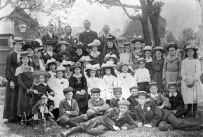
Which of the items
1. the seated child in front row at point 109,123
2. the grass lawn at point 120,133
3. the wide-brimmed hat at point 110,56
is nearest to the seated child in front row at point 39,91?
the grass lawn at point 120,133

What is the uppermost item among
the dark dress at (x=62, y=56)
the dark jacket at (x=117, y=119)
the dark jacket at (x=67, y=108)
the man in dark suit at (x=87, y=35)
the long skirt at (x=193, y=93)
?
the man in dark suit at (x=87, y=35)

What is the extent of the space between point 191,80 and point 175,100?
662mm

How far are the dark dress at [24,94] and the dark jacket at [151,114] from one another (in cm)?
245

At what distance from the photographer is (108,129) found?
490 centimetres

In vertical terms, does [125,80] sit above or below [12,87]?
above

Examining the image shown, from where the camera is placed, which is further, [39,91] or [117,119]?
[39,91]

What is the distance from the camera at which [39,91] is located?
5434mm

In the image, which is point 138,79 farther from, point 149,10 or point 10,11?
point 10,11

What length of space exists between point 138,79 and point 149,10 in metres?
4.40

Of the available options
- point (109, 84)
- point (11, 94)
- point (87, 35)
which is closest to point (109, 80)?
point (109, 84)

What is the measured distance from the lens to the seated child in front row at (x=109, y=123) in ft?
15.2

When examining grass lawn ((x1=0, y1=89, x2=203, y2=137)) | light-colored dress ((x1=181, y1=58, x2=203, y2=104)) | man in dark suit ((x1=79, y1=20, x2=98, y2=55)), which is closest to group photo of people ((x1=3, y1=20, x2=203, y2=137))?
light-colored dress ((x1=181, y1=58, x2=203, y2=104))

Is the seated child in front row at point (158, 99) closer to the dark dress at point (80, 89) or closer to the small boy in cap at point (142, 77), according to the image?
the small boy in cap at point (142, 77)

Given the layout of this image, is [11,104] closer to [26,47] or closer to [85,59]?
[26,47]
